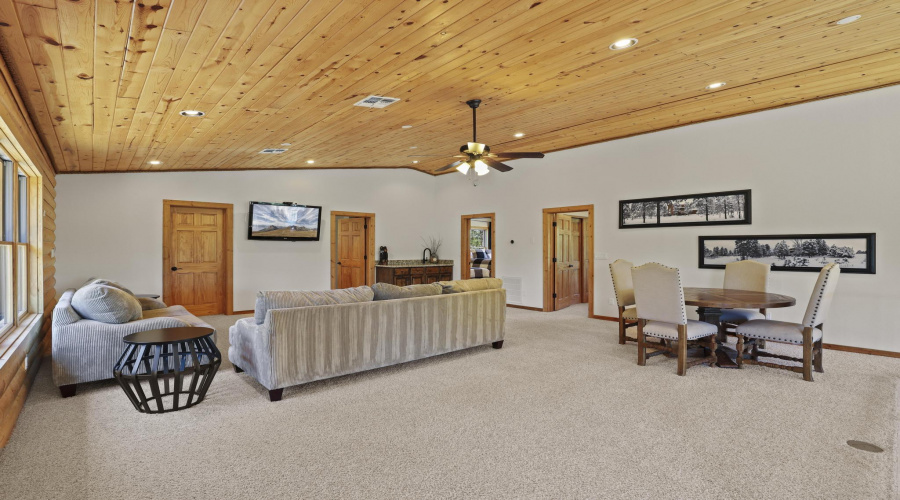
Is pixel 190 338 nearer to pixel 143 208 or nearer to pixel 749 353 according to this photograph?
pixel 143 208

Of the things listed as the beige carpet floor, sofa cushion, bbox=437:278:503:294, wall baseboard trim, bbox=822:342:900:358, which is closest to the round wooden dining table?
the beige carpet floor

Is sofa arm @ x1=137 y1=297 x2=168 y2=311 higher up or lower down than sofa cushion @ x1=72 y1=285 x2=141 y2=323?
lower down

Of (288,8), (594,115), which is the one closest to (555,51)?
(288,8)

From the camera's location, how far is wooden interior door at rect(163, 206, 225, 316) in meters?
6.86

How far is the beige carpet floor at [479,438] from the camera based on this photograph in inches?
85.4

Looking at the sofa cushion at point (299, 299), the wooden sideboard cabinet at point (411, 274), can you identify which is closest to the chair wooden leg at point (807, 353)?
the sofa cushion at point (299, 299)

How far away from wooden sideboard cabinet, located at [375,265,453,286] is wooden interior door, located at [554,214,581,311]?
7.38ft

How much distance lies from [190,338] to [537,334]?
397cm

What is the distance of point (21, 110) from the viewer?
3051mm

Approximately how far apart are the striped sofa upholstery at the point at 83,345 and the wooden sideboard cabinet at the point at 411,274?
5.12 metres

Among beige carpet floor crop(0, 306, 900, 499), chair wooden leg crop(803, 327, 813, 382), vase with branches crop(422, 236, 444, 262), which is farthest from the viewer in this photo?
vase with branches crop(422, 236, 444, 262)

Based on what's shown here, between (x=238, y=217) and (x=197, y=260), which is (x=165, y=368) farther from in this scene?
(x=238, y=217)

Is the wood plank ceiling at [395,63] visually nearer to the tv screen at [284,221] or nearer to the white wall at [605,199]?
the white wall at [605,199]

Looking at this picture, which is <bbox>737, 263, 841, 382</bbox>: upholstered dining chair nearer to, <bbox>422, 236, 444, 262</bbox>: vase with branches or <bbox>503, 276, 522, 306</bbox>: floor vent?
<bbox>503, 276, 522, 306</bbox>: floor vent
